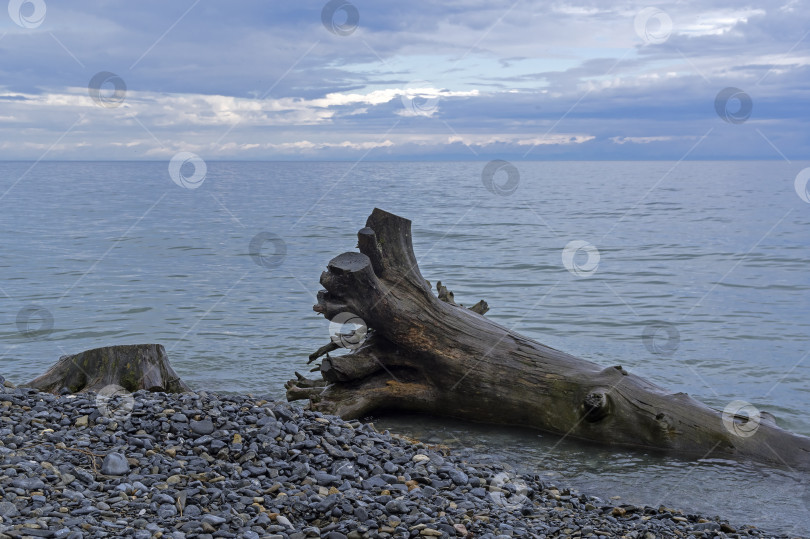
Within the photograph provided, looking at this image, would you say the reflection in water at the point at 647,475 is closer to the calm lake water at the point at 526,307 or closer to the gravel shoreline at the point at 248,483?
the calm lake water at the point at 526,307

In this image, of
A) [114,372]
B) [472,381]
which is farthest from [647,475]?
[114,372]

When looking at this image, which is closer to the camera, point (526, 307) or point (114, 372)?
point (114, 372)

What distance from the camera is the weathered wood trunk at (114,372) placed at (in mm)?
7887

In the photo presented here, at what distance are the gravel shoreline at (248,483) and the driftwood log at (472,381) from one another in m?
1.46

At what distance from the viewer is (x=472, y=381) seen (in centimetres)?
827

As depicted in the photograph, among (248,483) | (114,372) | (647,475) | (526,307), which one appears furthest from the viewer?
(526,307)

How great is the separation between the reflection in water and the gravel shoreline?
49 centimetres

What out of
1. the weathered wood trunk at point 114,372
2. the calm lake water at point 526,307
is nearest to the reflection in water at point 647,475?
the calm lake water at point 526,307

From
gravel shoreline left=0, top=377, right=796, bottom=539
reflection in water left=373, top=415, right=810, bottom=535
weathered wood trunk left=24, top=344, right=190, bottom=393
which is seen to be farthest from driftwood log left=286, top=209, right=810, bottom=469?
weathered wood trunk left=24, top=344, right=190, bottom=393

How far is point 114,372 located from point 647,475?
598cm

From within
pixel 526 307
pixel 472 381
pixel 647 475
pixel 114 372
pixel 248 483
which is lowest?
pixel 248 483

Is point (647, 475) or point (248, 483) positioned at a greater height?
point (647, 475)

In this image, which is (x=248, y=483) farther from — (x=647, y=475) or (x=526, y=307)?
(x=526, y=307)

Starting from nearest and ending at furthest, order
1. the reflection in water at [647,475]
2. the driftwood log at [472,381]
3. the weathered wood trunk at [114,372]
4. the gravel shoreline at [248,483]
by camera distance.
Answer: the gravel shoreline at [248,483]
the reflection in water at [647,475]
the driftwood log at [472,381]
the weathered wood trunk at [114,372]
